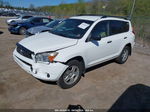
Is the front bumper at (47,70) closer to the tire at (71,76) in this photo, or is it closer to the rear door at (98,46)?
the tire at (71,76)

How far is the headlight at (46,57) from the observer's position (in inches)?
136

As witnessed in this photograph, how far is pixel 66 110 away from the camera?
3152 mm

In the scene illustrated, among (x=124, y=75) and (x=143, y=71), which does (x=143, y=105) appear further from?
(x=143, y=71)

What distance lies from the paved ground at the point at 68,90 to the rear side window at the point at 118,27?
1.39 meters

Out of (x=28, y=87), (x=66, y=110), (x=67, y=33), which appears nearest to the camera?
(x=66, y=110)

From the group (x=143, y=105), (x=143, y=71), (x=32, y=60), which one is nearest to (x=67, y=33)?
(x=32, y=60)

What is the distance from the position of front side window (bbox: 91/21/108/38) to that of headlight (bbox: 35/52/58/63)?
143 centimetres

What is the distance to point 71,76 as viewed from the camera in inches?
157

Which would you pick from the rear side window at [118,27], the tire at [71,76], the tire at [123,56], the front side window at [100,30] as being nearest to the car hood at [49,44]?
the tire at [71,76]

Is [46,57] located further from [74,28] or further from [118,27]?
[118,27]

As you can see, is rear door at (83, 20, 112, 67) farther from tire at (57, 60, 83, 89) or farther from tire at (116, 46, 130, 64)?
tire at (116, 46, 130, 64)

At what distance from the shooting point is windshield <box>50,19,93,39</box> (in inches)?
166

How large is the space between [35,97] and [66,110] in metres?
0.85

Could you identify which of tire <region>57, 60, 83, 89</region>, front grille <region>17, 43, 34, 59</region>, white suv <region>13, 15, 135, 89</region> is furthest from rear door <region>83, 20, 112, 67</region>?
front grille <region>17, 43, 34, 59</region>
